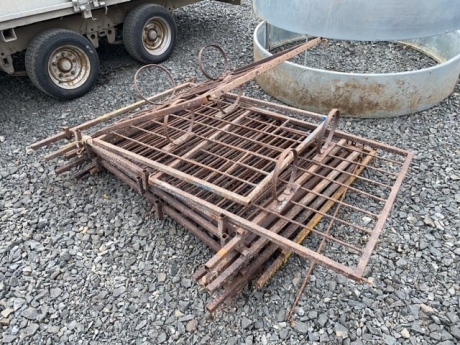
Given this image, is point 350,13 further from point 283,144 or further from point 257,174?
point 257,174

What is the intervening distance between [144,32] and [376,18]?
3177 millimetres

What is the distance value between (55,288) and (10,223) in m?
0.89

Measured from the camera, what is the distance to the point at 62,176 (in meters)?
3.81

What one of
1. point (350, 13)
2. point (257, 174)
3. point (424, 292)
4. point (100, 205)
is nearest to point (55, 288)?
point (100, 205)

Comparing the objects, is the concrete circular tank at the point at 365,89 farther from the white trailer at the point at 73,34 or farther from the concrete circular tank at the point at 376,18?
the white trailer at the point at 73,34

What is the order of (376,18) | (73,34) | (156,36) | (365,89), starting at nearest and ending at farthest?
1. (376,18)
2. (365,89)
3. (73,34)
4. (156,36)

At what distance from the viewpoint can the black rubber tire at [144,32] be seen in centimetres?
531

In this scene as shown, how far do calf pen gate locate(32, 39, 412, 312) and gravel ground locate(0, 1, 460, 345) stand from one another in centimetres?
17

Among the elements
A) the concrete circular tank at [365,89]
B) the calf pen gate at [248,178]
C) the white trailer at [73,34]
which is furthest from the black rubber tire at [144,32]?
the concrete circular tank at [365,89]

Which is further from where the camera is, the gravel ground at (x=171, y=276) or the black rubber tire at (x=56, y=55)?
the black rubber tire at (x=56, y=55)

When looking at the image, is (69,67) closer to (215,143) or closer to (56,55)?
(56,55)

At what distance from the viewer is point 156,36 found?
570cm

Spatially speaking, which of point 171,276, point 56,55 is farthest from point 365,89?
point 56,55

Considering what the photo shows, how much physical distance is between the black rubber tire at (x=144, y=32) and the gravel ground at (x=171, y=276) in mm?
2156
